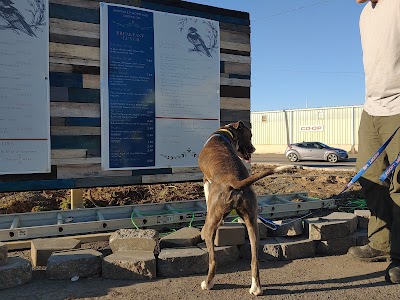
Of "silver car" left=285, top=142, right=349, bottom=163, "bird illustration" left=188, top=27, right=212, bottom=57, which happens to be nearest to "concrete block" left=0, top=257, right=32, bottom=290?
"bird illustration" left=188, top=27, right=212, bottom=57

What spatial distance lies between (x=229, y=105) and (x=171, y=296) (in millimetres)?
4361

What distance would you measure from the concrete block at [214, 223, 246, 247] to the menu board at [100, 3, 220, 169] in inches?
90.8

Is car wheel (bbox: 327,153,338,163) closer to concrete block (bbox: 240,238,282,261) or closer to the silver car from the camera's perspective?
the silver car

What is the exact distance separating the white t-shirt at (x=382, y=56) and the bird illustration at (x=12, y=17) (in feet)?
14.0

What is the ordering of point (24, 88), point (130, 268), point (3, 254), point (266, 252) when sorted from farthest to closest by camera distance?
point (24, 88), point (266, 252), point (130, 268), point (3, 254)

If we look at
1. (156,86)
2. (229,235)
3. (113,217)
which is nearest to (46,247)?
(113,217)

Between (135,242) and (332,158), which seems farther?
(332,158)

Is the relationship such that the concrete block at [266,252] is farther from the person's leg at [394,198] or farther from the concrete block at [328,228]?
the person's leg at [394,198]

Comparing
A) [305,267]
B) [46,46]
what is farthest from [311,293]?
[46,46]

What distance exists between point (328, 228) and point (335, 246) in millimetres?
263

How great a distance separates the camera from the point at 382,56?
4184mm

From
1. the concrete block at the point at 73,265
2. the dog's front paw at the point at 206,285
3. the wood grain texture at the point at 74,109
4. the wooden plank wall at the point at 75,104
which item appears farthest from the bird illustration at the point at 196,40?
the dog's front paw at the point at 206,285

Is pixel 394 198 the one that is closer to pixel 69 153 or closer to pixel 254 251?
pixel 254 251

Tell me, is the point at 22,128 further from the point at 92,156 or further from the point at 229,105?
the point at 229,105
